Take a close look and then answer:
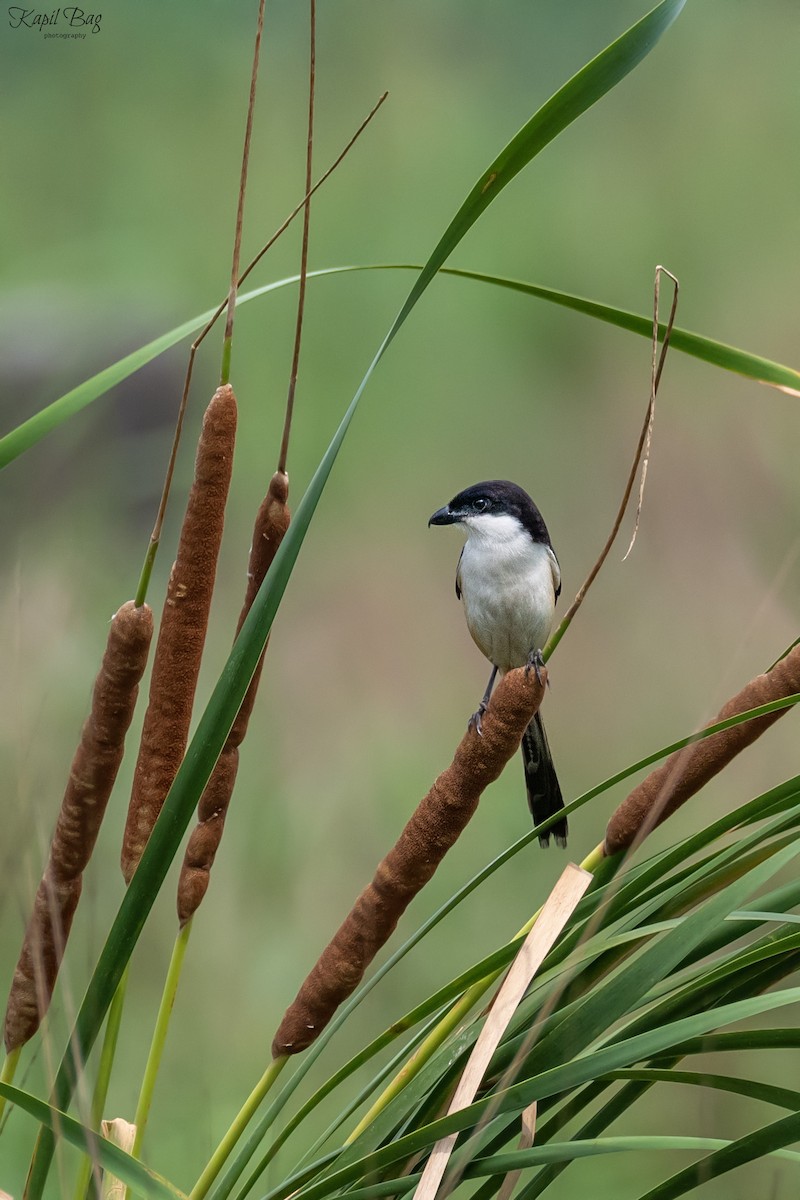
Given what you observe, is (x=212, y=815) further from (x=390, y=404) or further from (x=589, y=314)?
(x=390, y=404)

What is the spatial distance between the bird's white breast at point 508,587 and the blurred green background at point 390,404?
0.84 m

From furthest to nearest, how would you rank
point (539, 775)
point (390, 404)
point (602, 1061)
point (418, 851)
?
1. point (390, 404)
2. point (539, 775)
3. point (418, 851)
4. point (602, 1061)

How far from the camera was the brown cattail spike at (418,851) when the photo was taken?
737mm

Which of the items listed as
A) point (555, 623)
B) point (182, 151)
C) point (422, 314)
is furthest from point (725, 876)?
point (182, 151)

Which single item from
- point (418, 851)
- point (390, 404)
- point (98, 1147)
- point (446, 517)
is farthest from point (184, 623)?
point (390, 404)

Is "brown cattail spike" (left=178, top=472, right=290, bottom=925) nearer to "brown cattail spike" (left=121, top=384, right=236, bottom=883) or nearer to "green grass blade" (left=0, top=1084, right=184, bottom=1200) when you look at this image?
"brown cattail spike" (left=121, top=384, right=236, bottom=883)

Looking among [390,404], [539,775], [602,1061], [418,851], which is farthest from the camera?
[390,404]

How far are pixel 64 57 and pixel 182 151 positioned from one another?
0.46 meters

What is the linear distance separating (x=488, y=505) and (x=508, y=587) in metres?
0.15

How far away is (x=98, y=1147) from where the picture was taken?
66 cm

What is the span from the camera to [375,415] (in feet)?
11.3

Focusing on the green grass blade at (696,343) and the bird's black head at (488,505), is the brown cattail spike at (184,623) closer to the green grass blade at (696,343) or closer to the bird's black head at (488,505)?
the green grass blade at (696,343)

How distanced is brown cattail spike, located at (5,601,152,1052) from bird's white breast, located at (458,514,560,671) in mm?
1142

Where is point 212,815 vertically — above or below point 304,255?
below
